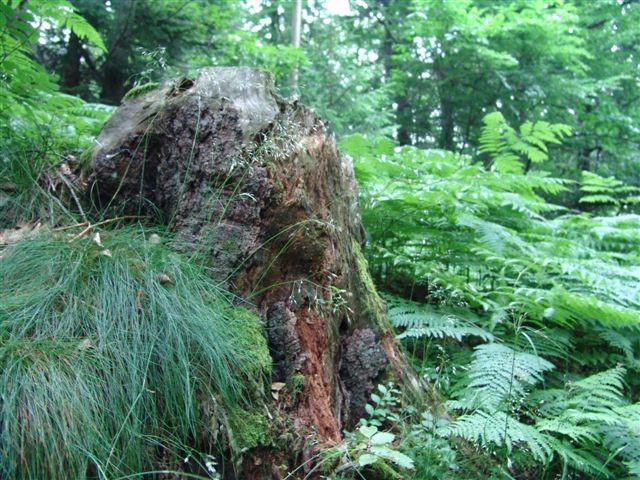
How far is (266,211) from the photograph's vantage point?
90.7 inches

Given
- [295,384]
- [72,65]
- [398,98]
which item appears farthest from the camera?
[398,98]

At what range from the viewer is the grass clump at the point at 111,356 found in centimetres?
147

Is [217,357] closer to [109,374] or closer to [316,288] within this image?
[109,374]

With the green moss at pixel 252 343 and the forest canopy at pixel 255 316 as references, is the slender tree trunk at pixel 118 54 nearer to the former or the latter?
the forest canopy at pixel 255 316

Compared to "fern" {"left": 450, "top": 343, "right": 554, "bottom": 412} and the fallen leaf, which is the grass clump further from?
"fern" {"left": 450, "top": 343, "right": 554, "bottom": 412}

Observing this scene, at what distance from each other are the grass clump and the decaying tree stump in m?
0.20

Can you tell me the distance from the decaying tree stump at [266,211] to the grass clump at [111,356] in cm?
20

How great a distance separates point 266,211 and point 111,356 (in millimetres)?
879

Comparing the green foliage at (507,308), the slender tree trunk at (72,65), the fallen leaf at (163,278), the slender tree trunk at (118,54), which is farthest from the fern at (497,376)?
the slender tree trunk at (72,65)

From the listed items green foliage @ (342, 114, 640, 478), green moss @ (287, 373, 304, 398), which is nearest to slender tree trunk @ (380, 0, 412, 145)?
green foliage @ (342, 114, 640, 478)

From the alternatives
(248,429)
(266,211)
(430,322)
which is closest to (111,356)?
(248,429)

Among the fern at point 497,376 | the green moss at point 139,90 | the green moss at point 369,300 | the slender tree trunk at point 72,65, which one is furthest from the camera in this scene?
the slender tree trunk at point 72,65

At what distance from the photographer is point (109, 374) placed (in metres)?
1.63

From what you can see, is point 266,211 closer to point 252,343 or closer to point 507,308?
point 252,343
